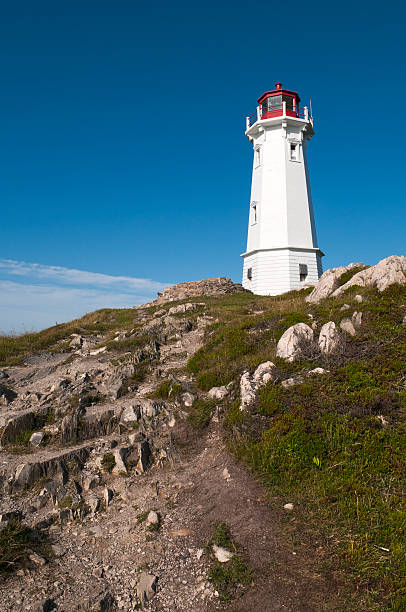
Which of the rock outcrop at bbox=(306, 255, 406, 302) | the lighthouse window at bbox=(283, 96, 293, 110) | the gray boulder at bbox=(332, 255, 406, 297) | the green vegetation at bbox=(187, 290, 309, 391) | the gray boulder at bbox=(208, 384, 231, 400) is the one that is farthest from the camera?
the lighthouse window at bbox=(283, 96, 293, 110)

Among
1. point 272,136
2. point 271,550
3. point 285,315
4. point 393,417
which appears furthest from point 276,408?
point 272,136

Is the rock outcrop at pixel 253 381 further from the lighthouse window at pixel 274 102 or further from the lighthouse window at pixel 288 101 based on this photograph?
the lighthouse window at pixel 288 101

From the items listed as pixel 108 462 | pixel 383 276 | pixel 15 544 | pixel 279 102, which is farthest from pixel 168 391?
pixel 279 102

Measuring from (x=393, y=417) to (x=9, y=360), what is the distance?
713 inches

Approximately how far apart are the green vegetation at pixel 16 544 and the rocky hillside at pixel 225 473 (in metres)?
0.04

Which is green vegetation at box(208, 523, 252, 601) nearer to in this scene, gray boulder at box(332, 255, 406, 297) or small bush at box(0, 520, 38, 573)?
small bush at box(0, 520, 38, 573)

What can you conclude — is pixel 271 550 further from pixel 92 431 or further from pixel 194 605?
pixel 92 431

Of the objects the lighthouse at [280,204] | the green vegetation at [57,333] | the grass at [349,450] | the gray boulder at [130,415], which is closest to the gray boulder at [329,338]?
the grass at [349,450]

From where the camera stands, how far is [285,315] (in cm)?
1603

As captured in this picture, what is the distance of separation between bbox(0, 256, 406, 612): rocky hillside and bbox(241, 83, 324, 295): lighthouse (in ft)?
56.4

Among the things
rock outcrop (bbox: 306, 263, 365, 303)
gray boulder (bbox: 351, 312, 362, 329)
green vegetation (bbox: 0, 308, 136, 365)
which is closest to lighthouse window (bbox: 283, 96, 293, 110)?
rock outcrop (bbox: 306, 263, 365, 303)

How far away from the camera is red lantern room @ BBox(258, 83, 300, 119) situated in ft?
118

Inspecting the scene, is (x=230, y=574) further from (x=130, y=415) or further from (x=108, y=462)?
(x=130, y=415)

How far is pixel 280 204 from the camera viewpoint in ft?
112
